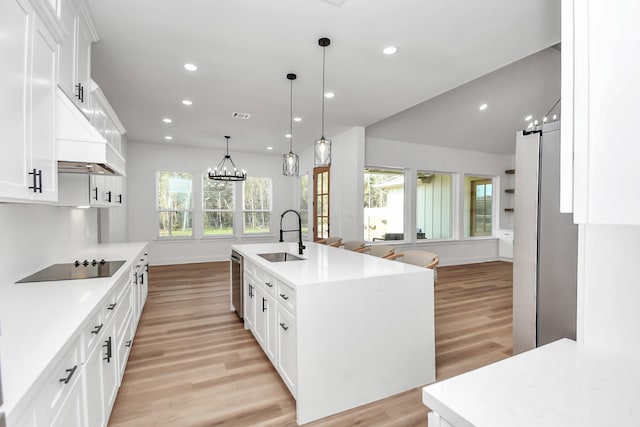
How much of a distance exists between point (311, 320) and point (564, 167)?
5.29 ft

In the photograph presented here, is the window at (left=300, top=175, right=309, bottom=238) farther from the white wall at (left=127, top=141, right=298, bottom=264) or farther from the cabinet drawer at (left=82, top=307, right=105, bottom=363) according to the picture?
the cabinet drawer at (left=82, top=307, right=105, bottom=363)

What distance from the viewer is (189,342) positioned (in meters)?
3.05

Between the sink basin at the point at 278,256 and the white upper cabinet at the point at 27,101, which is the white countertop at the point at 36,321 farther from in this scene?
the sink basin at the point at 278,256

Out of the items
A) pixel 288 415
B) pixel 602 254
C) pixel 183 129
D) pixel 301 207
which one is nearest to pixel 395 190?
pixel 301 207

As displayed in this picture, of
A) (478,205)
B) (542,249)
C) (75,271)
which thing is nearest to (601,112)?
(542,249)

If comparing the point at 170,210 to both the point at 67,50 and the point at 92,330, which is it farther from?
the point at 92,330

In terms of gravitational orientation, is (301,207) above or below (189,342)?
above

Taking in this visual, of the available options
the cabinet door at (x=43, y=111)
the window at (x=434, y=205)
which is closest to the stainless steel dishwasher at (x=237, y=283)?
the cabinet door at (x=43, y=111)

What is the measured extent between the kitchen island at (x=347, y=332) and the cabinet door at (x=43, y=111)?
1412mm

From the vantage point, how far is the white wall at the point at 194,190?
22.7 feet

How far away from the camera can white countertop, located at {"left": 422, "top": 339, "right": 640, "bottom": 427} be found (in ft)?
2.22

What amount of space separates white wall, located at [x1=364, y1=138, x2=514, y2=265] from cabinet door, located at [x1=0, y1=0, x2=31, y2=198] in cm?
534

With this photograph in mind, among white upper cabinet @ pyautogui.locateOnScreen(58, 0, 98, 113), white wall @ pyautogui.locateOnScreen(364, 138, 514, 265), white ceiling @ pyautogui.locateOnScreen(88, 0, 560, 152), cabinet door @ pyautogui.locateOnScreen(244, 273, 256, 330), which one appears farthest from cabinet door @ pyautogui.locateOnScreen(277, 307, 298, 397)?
white wall @ pyautogui.locateOnScreen(364, 138, 514, 265)

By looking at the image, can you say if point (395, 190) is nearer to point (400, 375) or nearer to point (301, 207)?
point (301, 207)
